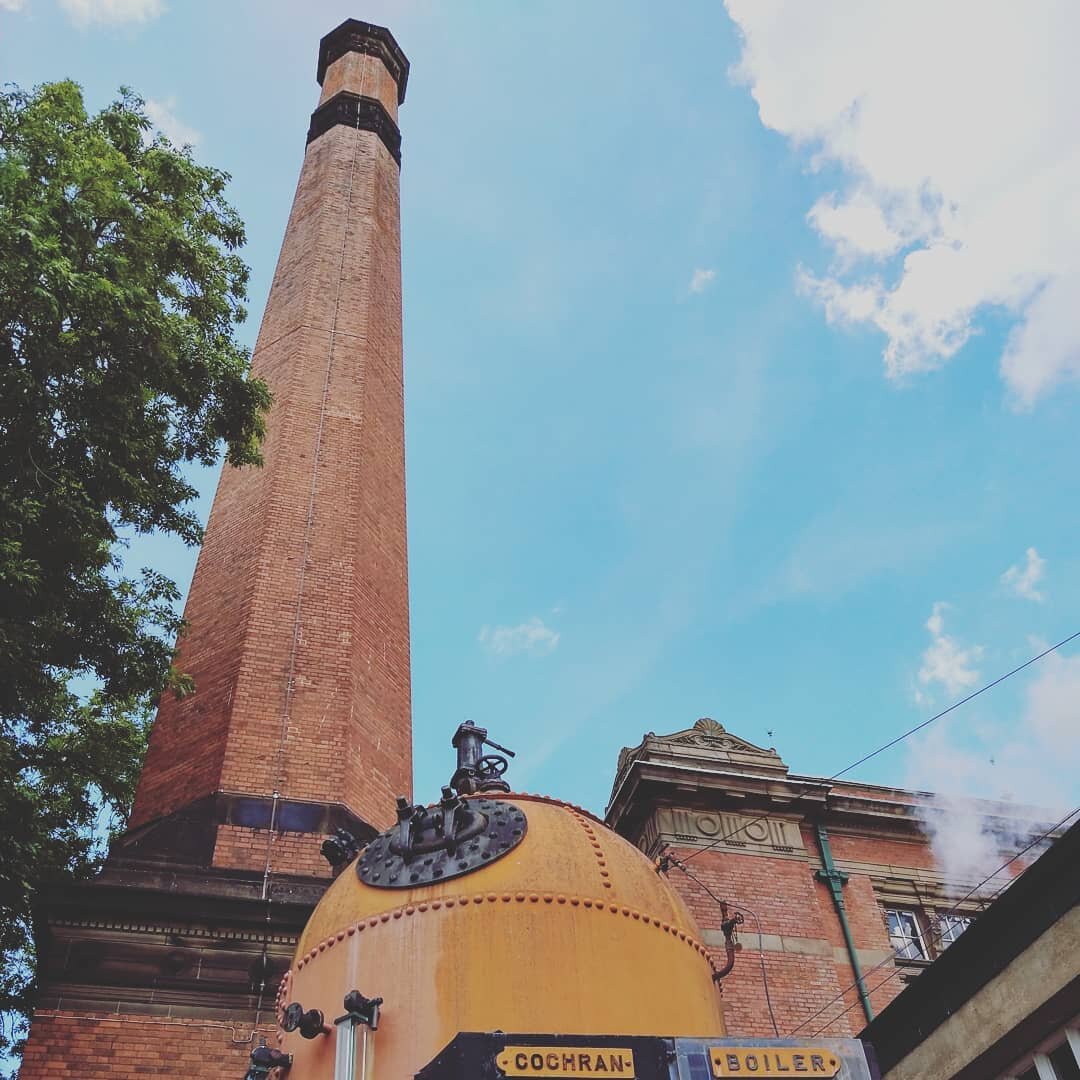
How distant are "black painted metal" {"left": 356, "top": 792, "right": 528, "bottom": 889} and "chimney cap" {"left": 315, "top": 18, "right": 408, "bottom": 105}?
23.8 meters

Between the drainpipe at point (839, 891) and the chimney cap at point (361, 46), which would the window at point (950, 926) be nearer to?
the drainpipe at point (839, 891)

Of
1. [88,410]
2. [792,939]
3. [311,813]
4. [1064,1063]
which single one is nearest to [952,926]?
[792,939]

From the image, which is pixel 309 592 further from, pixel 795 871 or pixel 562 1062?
pixel 562 1062

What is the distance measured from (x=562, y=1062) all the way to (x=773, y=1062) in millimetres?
1133

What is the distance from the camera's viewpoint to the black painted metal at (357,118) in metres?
24.5

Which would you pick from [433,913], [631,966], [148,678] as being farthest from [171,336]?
[631,966]

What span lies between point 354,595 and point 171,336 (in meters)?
4.29

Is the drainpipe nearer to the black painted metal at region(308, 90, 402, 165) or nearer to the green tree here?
the green tree

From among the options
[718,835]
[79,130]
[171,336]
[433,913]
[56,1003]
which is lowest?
[433,913]

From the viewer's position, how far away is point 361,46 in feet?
88.1

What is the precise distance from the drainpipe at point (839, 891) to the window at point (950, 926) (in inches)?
53.8

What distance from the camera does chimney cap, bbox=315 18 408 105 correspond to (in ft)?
88.3

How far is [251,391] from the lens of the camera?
13.3 metres

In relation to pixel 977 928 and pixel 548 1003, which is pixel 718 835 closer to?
pixel 977 928
